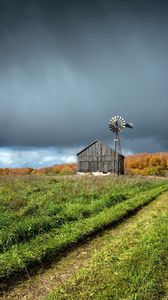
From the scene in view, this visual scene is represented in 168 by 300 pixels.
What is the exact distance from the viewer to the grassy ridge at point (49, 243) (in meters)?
7.50

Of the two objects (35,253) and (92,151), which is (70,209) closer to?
(35,253)

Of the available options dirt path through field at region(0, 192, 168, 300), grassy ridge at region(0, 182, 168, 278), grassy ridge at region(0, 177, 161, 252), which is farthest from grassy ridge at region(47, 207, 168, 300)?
grassy ridge at region(0, 177, 161, 252)

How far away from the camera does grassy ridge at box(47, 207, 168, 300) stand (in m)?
5.92

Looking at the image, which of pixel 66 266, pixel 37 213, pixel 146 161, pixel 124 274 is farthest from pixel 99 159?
pixel 146 161

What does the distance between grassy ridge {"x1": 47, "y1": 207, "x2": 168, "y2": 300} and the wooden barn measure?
48.7 metres

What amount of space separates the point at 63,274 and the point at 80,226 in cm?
395

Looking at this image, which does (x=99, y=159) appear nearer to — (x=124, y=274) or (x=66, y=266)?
(x=66, y=266)

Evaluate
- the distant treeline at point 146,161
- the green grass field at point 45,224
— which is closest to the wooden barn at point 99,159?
the green grass field at point 45,224

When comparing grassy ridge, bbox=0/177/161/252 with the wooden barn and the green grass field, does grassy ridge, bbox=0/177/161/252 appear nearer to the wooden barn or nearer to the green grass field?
the green grass field

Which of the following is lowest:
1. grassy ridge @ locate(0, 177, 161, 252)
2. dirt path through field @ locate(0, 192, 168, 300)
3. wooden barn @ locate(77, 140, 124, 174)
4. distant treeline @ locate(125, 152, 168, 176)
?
dirt path through field @ locate(0, 192, 168, 300)

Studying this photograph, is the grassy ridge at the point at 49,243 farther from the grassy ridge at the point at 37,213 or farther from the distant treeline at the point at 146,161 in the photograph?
the distant treeline at the point at 146,161

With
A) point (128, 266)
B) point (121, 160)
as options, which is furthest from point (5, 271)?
point (121, 160)

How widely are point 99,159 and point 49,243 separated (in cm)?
5031

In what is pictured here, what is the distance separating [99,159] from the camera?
5925 centimetres
